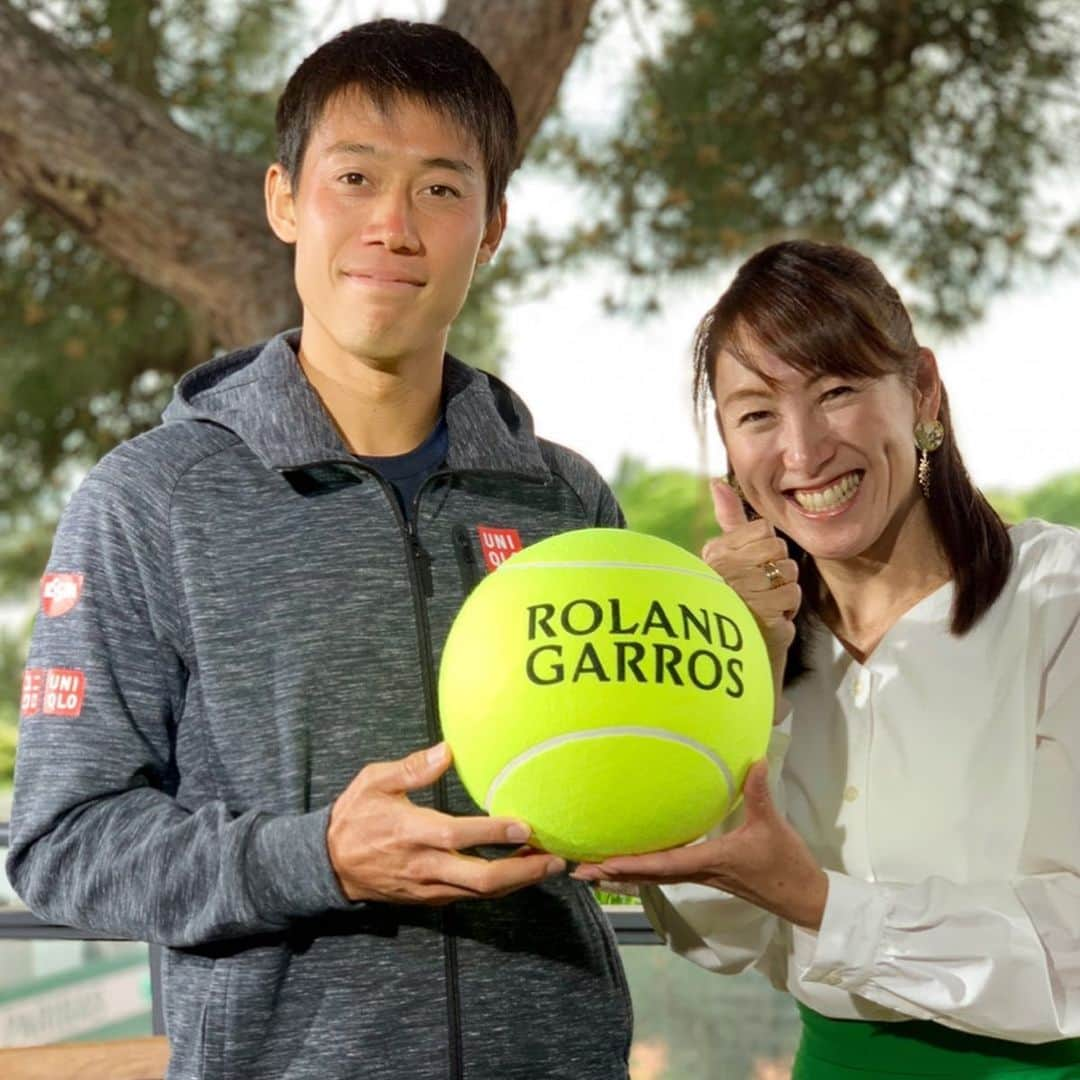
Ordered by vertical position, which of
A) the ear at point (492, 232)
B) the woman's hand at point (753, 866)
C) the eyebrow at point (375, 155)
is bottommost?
the woman's hand at point (753, 866)

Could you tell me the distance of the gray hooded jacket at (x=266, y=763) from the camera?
1223mm

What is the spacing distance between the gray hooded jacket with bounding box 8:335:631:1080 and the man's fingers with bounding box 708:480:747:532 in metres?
0.35

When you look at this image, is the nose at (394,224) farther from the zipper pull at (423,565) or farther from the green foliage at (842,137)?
the green foliage at (842,137)

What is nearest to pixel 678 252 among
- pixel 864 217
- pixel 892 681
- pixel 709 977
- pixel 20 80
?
pixel 864 217

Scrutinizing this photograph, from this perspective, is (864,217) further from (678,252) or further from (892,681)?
(892,681)

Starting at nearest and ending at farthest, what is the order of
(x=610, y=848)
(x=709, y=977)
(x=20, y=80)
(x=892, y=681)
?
(x=610, y=848) < (x=892, y=681) < (x=709, y=977) < (x=20, y=80)

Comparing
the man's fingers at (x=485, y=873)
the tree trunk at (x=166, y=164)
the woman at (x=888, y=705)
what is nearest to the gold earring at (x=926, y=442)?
the woman at (x=888, y=705)

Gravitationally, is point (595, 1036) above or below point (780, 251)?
below

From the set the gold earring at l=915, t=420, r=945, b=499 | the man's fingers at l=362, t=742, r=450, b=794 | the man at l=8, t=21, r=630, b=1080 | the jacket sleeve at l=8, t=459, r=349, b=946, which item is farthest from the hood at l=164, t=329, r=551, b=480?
the gold earring at l=915, t=420, r=945, b=499

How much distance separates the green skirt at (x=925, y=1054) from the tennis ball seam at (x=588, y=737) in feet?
1.62

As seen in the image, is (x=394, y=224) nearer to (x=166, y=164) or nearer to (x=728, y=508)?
(x=728, y=508)

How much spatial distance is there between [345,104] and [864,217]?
3683 mm

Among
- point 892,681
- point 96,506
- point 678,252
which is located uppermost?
point 678,252

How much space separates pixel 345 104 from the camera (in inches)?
55.4
